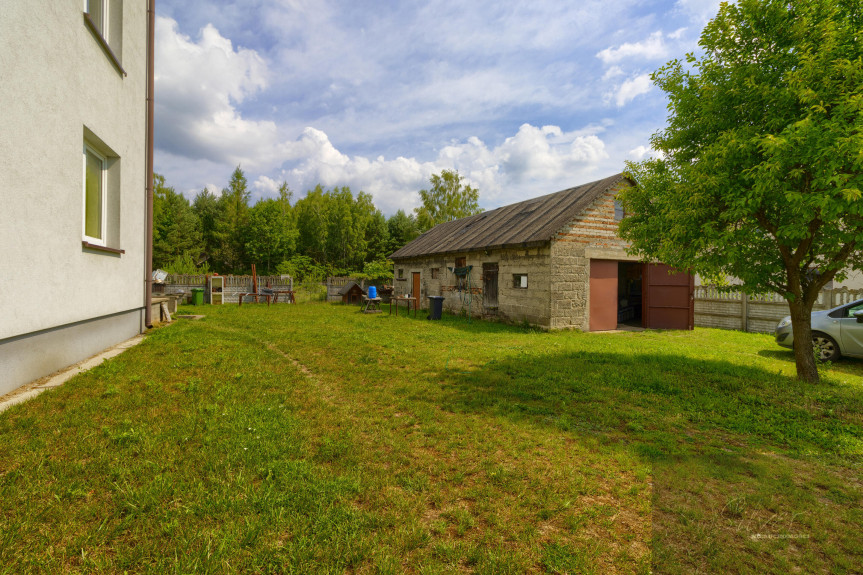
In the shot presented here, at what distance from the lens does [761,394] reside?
19.1 ft

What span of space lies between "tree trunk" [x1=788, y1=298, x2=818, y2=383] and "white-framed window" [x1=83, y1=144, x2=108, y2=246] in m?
11.9

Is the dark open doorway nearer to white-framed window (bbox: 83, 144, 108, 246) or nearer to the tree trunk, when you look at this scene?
the tree trunk

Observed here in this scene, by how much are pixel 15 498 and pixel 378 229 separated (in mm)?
42403

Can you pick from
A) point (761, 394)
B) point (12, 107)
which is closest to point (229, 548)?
point (12, 107)

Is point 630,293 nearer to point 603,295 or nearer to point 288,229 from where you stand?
point 603,295

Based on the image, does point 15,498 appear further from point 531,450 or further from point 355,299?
point 355,299

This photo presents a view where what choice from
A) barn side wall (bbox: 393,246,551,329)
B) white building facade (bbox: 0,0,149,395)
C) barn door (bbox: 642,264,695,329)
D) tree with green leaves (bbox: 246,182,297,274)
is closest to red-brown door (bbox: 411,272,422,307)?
→ barn side wall (bbox: 393,246,551,329)

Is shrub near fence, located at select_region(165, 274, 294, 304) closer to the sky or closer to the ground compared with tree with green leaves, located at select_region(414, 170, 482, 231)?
closer to the ground

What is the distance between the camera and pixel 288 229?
132ft

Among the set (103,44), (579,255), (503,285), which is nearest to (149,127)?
(103,44)

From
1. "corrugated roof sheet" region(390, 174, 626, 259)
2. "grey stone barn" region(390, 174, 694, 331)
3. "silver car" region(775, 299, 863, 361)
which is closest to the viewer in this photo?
"silver car" region(775, 299, 863, 361)

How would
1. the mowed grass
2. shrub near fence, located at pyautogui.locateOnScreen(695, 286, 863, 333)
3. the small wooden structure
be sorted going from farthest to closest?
1. the small wooden structure
2. shrub near fence, located at pyautogui.locateOnScreen(695, 286, 863, 333)
3. the mowed grass

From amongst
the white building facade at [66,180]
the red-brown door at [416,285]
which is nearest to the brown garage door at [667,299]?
the red-brown door at [416,285]

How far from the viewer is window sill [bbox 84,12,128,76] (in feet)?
18.3
